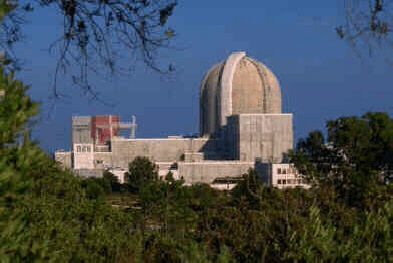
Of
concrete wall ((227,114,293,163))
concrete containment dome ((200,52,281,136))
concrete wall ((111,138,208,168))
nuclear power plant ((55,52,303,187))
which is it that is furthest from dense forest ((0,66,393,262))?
concrete containment dome ((200,52,281,136))

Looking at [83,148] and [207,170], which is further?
[83,148]

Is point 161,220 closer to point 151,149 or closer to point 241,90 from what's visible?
point 151,149

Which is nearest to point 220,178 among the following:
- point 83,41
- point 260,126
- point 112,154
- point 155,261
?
point 260,126

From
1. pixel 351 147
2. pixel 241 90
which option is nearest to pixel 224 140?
pixel 241 90

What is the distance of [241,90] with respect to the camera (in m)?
62.2

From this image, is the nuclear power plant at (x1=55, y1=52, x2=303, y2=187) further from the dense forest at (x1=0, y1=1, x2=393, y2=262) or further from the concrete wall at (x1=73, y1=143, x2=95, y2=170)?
the dense forest at (x1=0, y1=1, x2=393, y2=262)

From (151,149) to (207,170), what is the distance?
9.98m

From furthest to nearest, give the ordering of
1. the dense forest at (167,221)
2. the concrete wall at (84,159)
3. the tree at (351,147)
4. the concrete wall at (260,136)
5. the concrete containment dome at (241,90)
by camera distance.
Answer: the concrete containment dome at (241,90) < the concrete wall at (84,159) < the concrete wall at (260,136) < the tree at (351,147) < the dense forest at (167,221)

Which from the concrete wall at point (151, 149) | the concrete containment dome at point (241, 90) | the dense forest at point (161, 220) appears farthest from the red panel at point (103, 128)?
the dense forest at point (161, 220)

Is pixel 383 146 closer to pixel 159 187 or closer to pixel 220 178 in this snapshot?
pixel 159 187

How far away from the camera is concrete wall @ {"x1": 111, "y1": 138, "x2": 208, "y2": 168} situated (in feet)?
193

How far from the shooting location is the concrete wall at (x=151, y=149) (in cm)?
5894

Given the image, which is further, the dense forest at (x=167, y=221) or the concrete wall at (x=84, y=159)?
the concrete wall at (x=84, y=159)

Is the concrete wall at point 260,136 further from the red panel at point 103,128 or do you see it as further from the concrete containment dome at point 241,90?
the red panel at point 103,128
